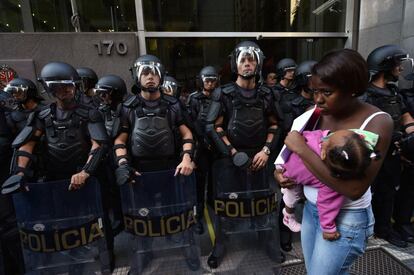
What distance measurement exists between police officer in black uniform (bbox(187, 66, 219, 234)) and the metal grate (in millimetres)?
1092

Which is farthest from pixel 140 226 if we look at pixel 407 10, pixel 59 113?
pixel 407 10

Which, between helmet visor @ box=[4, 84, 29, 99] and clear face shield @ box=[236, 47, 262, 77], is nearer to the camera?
clear face shield @ box=[236, 47, 262, 77]

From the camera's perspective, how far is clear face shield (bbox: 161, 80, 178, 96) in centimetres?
400

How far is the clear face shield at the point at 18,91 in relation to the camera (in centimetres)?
331

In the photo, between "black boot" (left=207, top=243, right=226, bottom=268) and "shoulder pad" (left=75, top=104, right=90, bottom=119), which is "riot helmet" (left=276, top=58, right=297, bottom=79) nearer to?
"black boot" (left=207, top=243, right=226, bottom=268)

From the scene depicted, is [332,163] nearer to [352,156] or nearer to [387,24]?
[352,156]

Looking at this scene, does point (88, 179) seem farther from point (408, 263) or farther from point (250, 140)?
point (408, 263)

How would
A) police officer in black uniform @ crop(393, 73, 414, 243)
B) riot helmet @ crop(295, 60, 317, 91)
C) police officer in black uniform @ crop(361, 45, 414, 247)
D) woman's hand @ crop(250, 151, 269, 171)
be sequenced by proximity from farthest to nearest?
riot helmet @ crop(295, 60, 317, 91)
police officer in black uniform @ crop(393, 73, 414, 243)
police officer in black uniform @ crop(361, 45, 414, 247)
woman's hand @ crop(250, 151, 269, 171)

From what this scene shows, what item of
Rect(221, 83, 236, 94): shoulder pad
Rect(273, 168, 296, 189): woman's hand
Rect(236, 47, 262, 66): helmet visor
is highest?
Rect(236, 47, 262, 66): helmet visor

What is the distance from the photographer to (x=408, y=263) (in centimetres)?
253

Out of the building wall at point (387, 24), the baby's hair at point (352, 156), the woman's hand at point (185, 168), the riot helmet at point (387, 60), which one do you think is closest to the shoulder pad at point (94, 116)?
the woman's hand at point (185, 168)

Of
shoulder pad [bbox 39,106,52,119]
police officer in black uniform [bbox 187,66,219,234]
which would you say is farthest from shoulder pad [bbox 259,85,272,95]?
shoulder pad [bbox 39,106,52,119]

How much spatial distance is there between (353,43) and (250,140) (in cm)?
577

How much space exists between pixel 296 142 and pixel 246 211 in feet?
4.27
